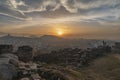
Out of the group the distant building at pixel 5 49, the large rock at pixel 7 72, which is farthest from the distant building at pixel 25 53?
the large rock at pixel 7 72

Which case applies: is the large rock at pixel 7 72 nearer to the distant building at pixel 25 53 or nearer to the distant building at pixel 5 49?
the distant building at pixel 5 49

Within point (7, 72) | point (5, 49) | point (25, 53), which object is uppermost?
point (5, 49)

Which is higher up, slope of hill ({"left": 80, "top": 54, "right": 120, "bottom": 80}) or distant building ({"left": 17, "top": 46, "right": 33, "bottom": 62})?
distant building ({"left": 17, "top": 46, "right": 33, "bottom": 62})

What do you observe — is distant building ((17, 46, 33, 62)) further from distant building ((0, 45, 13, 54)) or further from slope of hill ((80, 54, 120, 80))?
slope of hill ((80, 54, 120, 80))

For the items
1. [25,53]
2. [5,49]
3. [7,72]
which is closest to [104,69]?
[25,53]

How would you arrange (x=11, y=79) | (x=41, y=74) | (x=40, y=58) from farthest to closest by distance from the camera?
(x=40, y=58)
(x=41, y=74)
(x=11, y=79)

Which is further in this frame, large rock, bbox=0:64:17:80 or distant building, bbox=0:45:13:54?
distant building, bbox=0:45:13:54

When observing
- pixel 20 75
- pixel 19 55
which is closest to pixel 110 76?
pixel 20 75

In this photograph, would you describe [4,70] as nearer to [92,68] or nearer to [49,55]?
[92,68]

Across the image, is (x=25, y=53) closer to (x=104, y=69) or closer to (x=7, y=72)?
(x=104, y=69)

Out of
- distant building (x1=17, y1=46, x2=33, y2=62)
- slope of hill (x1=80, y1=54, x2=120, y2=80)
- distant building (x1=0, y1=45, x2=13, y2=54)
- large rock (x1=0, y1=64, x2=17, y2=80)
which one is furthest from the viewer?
distant building (x1=17, y1=46, x2=33, y2=62)

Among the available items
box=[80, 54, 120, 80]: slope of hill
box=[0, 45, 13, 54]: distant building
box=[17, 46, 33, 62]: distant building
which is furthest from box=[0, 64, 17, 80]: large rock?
box=[17, 46, 33, 62]: distant building
